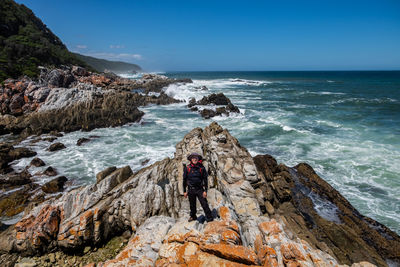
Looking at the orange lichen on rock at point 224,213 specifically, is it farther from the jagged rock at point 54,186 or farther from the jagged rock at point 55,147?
the jagged rock at point 55,147

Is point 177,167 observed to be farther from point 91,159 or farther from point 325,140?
point 325,140

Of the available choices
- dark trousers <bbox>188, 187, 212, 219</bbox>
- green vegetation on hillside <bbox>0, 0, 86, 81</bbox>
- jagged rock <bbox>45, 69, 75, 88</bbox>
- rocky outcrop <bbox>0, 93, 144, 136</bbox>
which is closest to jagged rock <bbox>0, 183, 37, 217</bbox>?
dark trousers <bbox>188, 187, 212, 219</bbox>

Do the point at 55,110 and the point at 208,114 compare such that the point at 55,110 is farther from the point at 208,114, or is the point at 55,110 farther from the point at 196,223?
the point at 196,223

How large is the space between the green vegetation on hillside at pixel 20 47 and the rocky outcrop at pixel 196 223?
4364 centimetres

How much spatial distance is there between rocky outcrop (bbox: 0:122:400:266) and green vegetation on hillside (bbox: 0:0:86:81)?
43.6m

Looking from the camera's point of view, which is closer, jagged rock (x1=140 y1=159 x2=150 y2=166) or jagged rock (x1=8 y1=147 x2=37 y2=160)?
jagged rock (x1=140 y1=159 x2=150 y2=166)

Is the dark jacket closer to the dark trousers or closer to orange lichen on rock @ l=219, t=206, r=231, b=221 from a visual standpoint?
the dark trousers

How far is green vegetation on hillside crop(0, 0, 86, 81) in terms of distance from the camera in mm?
45188

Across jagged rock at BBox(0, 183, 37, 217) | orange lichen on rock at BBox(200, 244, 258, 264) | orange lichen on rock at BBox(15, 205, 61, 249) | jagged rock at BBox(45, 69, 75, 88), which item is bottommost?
jagged rock at BBox(0, 183, 37, 217)

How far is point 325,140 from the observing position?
74.4ft

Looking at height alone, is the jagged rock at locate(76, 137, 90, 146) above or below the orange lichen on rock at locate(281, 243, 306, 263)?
below

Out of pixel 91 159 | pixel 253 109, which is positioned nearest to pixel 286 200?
pixel 91 159

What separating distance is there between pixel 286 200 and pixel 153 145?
1516 centimetres

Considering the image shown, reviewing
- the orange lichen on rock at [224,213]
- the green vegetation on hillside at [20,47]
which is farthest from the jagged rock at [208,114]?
the green vegetation on hillside at [20,47]
